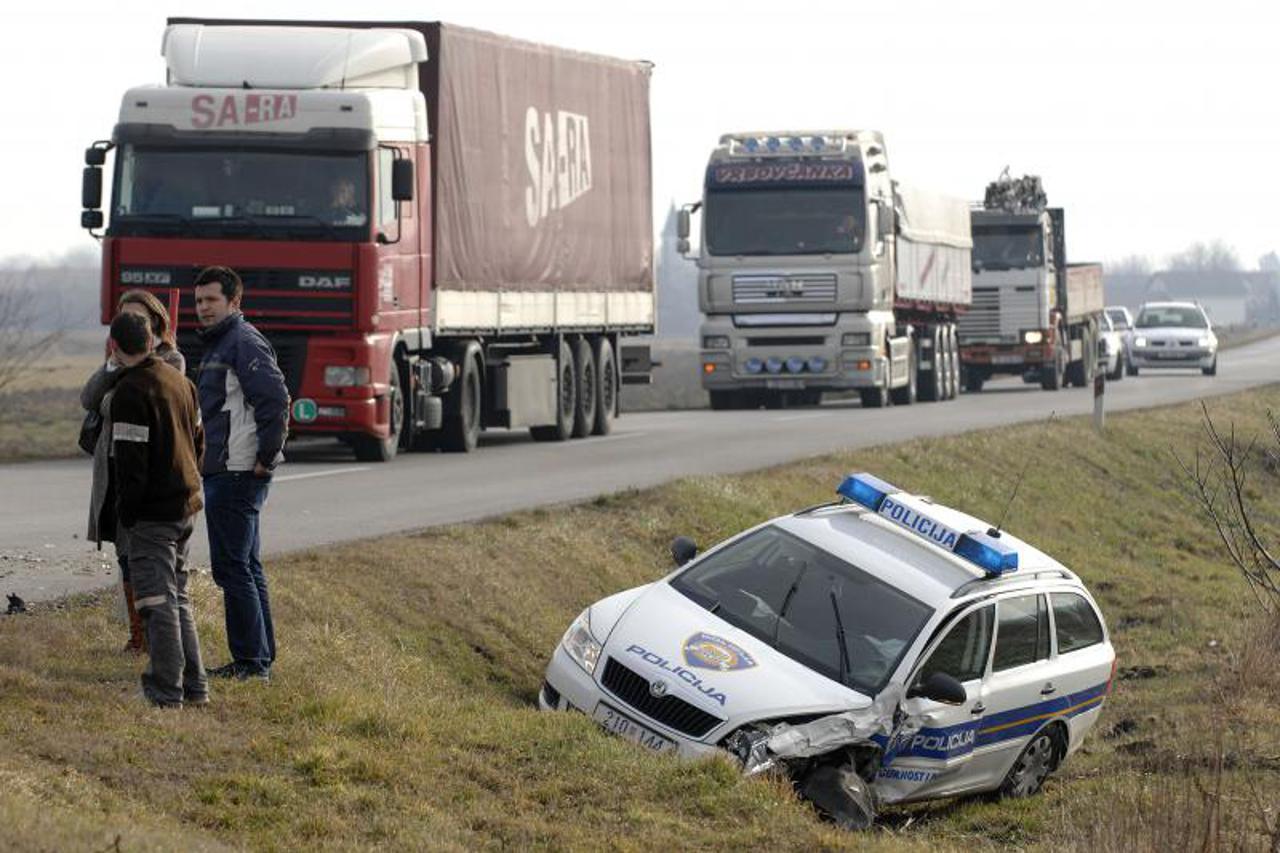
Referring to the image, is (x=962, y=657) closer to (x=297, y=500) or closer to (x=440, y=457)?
(x=297, y=500)

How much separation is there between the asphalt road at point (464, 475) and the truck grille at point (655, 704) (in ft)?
10.8

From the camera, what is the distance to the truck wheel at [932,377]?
41.7m

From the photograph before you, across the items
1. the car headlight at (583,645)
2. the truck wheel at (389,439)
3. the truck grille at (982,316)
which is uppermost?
the truck grille at (982,316)

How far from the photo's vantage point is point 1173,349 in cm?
5719

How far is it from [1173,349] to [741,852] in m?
49.7

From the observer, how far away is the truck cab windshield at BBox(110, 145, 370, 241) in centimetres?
2106

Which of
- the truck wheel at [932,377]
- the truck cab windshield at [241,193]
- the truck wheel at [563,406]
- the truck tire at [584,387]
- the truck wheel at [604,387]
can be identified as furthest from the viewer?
the truck wheel at [932,377]

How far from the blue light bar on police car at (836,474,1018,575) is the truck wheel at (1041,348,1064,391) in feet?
116

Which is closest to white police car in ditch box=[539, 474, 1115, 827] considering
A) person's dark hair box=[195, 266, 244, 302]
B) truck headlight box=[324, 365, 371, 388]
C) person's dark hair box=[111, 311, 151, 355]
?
person's dark hair box=[195, 266, 244, 302]

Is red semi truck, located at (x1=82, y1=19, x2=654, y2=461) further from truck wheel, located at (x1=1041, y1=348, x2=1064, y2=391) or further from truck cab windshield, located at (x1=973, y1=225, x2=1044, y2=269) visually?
truck wheel, located at (x1=1041, y1=348, x2=1064, y2=391)

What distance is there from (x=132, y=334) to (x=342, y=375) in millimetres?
12155

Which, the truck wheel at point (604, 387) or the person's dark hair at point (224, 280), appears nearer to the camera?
the person's dark hair at point (224, 280)

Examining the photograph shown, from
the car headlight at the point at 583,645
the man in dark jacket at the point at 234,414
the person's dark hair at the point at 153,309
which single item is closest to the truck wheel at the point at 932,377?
the car headlight at the point at 583,645

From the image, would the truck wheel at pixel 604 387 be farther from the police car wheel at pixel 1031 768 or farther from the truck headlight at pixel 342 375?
the police car wheel at pixel 1031 768
